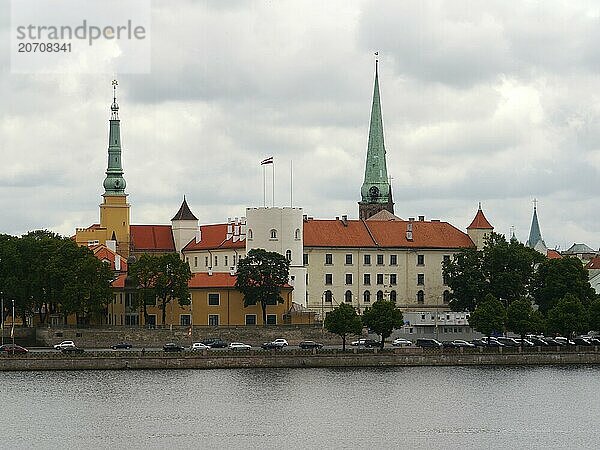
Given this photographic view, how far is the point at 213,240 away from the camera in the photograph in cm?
13450

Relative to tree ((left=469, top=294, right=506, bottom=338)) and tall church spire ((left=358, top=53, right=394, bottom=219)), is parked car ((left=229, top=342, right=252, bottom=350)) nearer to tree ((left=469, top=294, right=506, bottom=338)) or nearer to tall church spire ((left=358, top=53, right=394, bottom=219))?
tree ((left=469, top=294, right=506, bottom=338))

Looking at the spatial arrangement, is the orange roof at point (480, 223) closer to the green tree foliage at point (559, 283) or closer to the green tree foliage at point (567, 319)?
the green tree foliage at point (559, 283)

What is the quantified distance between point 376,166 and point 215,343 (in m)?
60.8

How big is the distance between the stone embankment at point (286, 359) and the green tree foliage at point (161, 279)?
15.2m

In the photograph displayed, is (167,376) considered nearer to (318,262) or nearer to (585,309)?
(585,309)

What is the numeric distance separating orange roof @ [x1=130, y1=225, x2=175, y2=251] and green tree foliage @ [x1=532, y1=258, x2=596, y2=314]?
1375 inches

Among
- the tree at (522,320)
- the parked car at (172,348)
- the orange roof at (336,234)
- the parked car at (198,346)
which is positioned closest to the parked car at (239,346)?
the parked car at (198,346)

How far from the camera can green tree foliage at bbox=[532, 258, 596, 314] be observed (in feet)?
387

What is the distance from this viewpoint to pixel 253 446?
64125 mm

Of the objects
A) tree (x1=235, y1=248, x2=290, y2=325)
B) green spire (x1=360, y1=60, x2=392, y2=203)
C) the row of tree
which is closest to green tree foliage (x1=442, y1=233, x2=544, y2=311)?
tree (x1=235, y1=248, x2=290, y2=325)

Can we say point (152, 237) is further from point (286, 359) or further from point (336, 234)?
Result: point (286, 359)

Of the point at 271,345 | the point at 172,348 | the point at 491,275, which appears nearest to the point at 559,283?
the point at 491,275

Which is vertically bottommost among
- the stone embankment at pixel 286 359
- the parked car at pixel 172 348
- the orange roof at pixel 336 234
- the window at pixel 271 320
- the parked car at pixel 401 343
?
the stone embankment at pixel 286 359

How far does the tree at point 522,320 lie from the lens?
4072 inches
